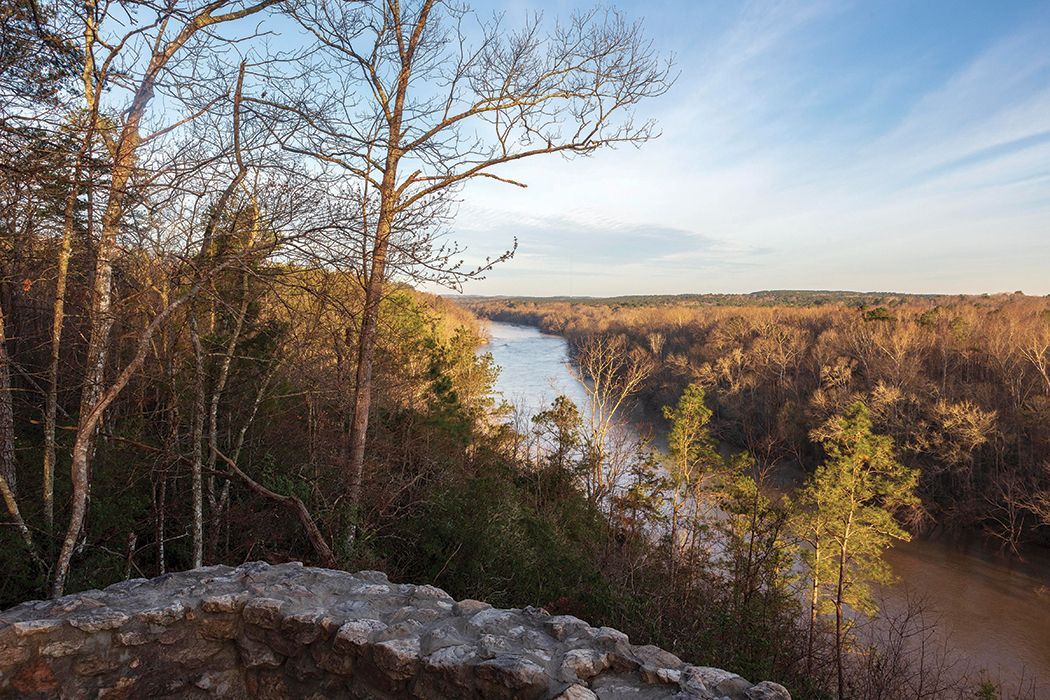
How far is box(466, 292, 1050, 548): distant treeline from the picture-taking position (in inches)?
777

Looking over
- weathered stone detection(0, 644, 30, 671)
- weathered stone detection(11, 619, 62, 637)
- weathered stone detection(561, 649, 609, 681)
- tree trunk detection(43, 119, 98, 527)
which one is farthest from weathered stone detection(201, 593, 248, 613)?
tree trunk detection(43, 119, 98, 527)

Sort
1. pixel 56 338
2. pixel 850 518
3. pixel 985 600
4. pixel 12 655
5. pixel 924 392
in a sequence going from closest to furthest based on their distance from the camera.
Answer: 1. pixel 12 655
2. pixel 56 338
3. pixel 850 518
4. pixel 985 600
5. pixel 924 392

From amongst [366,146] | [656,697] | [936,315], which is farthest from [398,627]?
[936,315]

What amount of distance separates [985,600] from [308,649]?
20.2 meters

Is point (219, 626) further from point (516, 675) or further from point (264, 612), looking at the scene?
point (516, 675)

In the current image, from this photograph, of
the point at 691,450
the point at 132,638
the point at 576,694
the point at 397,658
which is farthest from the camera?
the point at 691,450

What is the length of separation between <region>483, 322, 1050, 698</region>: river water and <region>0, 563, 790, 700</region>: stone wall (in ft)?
45.7

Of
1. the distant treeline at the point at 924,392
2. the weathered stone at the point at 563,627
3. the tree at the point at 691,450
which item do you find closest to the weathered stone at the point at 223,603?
the weathered stone at the point at 563,627

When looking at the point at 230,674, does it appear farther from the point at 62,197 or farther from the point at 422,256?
the point at 422,256

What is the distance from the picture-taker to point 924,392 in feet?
77.9

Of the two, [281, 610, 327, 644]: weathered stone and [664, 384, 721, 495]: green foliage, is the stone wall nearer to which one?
[281, 610, 327, 644]: weathered stone

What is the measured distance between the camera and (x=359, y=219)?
5.01m

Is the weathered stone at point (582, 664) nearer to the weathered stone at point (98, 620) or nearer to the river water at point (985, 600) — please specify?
the weathered stone at point (98, 620)

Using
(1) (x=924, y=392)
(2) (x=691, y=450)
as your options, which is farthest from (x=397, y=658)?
(1) (x=924, y=392)
